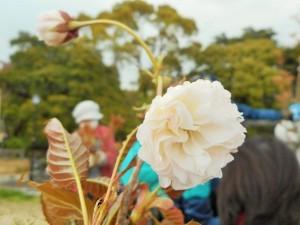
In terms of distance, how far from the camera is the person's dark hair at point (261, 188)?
1717 mm

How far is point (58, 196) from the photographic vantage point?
2.56 ft

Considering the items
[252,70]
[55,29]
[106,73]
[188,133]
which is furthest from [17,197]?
[252,70]

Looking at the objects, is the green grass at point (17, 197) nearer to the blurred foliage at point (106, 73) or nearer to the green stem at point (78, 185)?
the green stem at point (78, 185)

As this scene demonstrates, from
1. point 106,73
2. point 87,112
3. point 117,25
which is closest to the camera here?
point 117,25

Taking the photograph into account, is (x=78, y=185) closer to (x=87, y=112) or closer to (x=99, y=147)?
(x=99, y=147)

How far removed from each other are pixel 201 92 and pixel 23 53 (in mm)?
17011

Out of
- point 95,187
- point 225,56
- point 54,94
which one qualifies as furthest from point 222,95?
point 225,56

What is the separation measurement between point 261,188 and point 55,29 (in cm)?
91

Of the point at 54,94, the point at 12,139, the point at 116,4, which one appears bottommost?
the point at 12,139

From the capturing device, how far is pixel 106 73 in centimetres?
1703

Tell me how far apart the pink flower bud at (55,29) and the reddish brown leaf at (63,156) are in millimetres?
159

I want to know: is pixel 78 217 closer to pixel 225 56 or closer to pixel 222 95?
pixel 222 95

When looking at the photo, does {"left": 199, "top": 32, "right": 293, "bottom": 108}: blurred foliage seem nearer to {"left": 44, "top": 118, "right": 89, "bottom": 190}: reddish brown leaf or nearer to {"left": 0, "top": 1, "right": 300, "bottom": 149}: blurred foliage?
{"left": 0, "top": 1, "right": 300, "bottom": 149}: blurred foliage

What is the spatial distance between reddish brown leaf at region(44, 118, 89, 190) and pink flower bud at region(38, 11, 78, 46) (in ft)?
0.52
